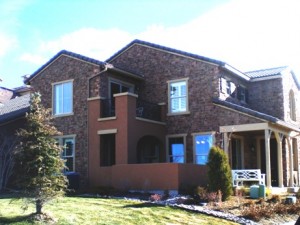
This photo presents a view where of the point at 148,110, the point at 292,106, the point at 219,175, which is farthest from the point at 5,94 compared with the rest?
the point at 219,175


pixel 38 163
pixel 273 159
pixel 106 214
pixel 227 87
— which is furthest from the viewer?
pixel 273 159

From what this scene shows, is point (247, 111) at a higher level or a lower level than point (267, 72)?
lower

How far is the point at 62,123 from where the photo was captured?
25344mm

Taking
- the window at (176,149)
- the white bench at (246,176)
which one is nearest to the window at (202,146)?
the window at (176,149)

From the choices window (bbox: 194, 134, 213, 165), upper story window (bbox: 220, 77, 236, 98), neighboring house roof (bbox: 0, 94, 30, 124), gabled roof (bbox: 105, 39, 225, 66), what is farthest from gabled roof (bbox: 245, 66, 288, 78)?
neighboring house roof (bbox: 0, 94, 30, 124)

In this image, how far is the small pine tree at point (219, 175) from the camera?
57.9 feet

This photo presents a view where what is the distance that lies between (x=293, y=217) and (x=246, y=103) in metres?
12.1

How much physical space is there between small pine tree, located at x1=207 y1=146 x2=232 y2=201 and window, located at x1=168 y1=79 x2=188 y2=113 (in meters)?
6.71

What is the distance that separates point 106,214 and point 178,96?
12052 mm

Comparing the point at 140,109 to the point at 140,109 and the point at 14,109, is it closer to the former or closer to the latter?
the point at 140,109

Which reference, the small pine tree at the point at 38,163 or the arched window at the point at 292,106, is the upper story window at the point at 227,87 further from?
the small pine tree at the point at 38,163

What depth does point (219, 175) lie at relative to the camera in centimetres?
1769

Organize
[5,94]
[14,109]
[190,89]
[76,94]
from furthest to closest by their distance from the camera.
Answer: [5,94] → [14,109] → [76,94] → [190,89]

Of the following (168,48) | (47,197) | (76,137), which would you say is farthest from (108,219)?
(168,48)
